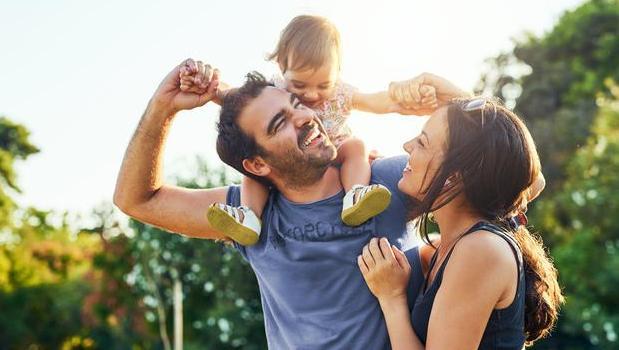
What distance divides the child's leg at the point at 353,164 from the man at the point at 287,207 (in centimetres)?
5

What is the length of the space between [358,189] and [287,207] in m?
0.34

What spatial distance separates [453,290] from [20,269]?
Answer: 1303 inches

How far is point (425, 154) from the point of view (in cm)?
335

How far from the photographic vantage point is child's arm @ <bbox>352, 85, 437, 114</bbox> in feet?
12.6

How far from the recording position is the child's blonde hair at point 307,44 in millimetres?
4527

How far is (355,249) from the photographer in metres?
3.61

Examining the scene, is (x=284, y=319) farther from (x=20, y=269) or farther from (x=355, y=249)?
(x=20, y=269)

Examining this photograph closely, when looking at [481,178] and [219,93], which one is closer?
[481,178]

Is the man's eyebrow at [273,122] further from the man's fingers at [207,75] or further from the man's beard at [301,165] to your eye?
the man's fingers at [207,75]

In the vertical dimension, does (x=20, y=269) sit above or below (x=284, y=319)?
below

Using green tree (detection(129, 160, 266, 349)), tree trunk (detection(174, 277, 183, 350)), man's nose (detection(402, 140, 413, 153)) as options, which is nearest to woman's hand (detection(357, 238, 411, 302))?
man's nose (detection(402, 140, 413, 153))

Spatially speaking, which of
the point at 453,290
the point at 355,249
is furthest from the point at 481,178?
the point at 355,249

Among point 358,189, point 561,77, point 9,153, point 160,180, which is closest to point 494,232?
point 358,189

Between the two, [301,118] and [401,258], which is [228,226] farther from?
[401,258]
